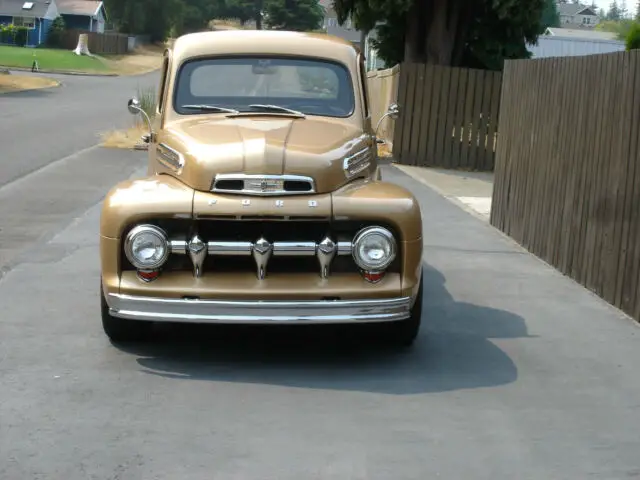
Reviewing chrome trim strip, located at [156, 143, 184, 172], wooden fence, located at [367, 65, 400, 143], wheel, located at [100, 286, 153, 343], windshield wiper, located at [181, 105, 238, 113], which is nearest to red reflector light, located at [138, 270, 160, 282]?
wheel, located at [100, 286, 153, 343]

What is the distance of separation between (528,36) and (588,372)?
53.9 ft

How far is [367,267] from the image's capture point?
651 cm

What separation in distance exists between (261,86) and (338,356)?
2061mm

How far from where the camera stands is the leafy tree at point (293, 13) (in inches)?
3211

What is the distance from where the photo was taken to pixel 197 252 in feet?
21.1

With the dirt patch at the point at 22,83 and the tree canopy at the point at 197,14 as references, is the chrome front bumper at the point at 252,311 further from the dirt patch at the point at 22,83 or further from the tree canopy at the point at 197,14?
the tree canopy at the point at 197,14

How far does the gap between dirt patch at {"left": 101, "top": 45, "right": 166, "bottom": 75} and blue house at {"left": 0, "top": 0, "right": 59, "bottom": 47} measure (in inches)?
310

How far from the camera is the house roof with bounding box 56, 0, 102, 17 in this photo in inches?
4114

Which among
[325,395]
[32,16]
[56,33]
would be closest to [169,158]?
[325,395]

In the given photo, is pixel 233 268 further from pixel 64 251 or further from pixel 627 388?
pixel 64 251

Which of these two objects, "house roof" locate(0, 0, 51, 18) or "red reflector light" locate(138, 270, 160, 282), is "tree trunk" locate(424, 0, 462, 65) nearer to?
"red reflector light" locate(138, 270, 160, 282)

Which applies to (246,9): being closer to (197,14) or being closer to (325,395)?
(197,14)

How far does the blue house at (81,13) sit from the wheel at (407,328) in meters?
101

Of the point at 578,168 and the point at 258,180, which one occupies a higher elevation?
the point at 258,180
